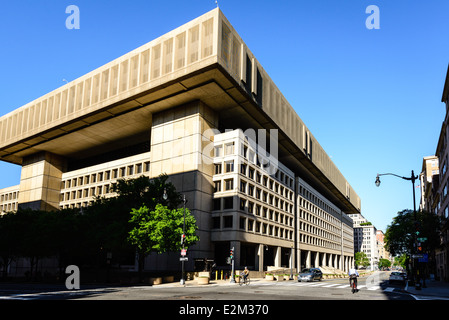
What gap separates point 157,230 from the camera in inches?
1468

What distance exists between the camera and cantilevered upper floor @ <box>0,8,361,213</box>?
47.8 meters

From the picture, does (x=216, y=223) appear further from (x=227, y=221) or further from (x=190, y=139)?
(x=190, y=139)

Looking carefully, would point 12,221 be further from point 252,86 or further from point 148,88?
point 252,86

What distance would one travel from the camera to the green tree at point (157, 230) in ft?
123

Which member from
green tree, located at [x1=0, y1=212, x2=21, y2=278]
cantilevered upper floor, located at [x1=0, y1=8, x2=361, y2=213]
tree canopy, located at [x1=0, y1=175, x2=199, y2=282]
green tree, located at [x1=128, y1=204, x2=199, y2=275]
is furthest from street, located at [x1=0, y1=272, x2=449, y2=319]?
cantilevered upper floor, located at [x1=0, y1=8, x2=361, y2=213]

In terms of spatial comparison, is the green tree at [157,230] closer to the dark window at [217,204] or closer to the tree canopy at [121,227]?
the tree canopy at [121,227]

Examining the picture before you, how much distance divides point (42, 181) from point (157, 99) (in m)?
32.9

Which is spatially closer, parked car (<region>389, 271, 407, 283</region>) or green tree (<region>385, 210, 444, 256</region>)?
parked car (<region>389, 271, 407, 283</region>)

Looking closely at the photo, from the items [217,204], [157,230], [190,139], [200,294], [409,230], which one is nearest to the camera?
[200,294]

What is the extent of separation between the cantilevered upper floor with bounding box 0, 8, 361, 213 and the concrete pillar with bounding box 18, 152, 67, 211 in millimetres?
1800

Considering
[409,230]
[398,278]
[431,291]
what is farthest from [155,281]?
[409,230]

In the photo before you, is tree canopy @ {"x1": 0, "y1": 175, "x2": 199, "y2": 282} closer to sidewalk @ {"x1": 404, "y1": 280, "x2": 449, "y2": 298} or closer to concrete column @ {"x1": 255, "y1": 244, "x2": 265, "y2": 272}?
Result: sidewalk @ {"x1": 404, "y1": 280, "x2": 449, "y2": 298}

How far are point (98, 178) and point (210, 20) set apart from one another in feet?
121

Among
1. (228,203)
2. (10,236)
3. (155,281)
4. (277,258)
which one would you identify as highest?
(228,203)
